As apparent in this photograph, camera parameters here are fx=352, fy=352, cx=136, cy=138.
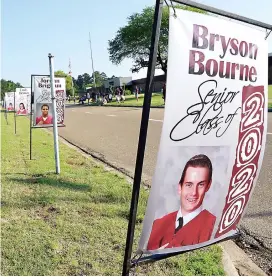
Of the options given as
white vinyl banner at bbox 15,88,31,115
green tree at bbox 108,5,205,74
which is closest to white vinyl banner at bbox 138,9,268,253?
white vinyl banner at bbox 15,88,31,115

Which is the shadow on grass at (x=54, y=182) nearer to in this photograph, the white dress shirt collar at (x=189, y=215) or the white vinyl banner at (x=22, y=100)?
the white dress shirt collar at (x=189, y=215)

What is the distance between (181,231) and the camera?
235 cm

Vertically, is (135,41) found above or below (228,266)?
above

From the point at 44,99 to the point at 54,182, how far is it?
6.54 feet

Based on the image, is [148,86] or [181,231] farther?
[181,231]

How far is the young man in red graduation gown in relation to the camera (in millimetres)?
2230

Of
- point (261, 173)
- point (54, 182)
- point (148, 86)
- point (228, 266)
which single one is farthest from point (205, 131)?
point (261, 173)

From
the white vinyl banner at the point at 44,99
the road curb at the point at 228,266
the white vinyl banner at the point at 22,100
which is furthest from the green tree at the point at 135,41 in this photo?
the road curb at the point at 228,266

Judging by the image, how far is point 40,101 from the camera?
21.0 feet

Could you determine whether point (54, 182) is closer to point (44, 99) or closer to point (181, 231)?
point (44, 99)

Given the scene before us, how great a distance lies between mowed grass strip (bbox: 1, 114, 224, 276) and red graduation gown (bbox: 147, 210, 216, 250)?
1.41ft

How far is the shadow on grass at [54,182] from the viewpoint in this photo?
15.9 ft

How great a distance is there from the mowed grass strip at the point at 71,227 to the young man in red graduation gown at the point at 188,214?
1.64 ft

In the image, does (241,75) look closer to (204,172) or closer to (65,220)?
(204,172)
